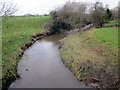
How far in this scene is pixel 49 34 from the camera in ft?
177

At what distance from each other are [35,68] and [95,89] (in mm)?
8370

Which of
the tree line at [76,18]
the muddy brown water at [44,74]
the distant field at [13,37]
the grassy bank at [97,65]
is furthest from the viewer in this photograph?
the tree line at [76,18]

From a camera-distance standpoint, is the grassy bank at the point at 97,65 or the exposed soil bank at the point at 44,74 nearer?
the grassy bank at the point at 97,65

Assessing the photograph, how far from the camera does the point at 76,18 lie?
5856 centimetres

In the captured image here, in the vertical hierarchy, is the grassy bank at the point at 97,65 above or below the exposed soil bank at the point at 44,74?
above

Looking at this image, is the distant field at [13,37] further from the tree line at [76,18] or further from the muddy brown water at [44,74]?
the tree line at [76,18]

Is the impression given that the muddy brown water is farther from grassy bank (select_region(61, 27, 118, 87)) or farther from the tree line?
the tree line

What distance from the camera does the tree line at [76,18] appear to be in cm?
5325

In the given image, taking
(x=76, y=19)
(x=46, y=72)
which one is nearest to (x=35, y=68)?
(x=46, y=72)

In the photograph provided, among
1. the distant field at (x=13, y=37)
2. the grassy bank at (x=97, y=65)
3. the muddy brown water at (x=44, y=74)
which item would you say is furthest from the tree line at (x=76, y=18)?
the grassy bank at (x=97, y=65)

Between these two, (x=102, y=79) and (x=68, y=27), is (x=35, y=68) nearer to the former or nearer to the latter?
(x=102, y=79)

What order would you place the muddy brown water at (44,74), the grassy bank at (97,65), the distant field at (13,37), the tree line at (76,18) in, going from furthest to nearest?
the tree line at (76,18) < the distant field at (13,37) < the muddy brown water at (44,74) < the grassy bank at (97,65)

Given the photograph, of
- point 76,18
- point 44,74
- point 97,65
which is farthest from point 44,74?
point 76,18

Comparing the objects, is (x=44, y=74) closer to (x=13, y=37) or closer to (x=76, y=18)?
(x=13, y=37)
